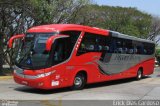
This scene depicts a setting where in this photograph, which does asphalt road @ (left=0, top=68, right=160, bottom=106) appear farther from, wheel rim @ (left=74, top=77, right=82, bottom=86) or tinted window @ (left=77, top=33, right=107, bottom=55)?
tinted window @ (left=77, top=33, right=107, bottom=55)

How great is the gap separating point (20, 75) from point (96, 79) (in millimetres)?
4693

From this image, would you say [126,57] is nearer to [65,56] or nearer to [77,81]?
[77,81]

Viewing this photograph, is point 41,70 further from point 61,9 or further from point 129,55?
point 61,9

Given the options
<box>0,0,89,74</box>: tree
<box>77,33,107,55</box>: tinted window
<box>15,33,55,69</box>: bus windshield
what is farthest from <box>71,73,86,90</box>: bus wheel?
<box>0,0,89,74</box>: tree

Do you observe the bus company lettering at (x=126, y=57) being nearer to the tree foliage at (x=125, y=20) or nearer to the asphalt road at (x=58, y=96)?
the asphalt road at (x=58, y=96)

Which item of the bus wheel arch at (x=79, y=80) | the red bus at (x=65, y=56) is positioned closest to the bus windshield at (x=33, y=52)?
the red bus at (x=65, y=56)

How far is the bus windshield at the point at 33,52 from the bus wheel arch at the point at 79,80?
240 centimetres

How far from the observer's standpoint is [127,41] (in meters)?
24.3

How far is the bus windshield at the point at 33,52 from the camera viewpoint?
55.1ft

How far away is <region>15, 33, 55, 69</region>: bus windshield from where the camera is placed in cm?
1680

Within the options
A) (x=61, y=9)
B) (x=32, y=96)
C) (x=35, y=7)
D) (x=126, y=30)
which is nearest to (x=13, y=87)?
(x=32, y=96)

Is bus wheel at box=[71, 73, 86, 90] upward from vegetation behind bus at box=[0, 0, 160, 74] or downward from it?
downward

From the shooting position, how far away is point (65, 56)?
58.0 ft

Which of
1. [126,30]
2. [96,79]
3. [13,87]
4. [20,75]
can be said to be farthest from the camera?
[126,30]
